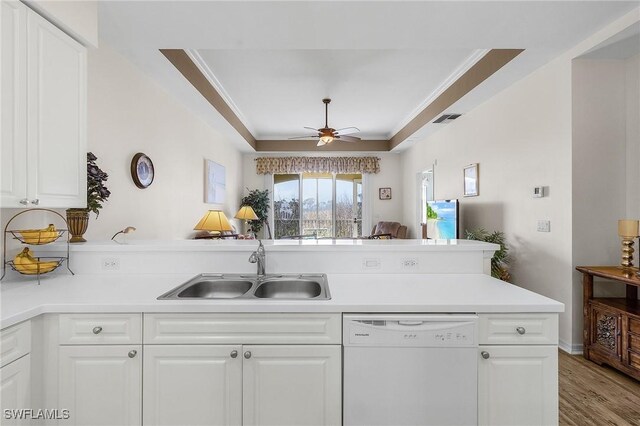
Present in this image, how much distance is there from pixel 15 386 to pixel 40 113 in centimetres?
122

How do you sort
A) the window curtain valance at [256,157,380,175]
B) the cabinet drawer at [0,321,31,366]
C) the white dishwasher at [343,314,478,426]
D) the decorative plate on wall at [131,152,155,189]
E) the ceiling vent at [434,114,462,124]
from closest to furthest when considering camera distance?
1. the cabinet drawer at [0,321,31,366]
2. the white dishwasher at [343,314,478,426]
3. the decorative plate on wall at [131,152,155,189]
4. the ceiling vent at [434,114,462,124]
5. the window curtain valance at [256,157,380,175]

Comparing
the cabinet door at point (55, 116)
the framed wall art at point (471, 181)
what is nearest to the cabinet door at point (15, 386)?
the cabinet door at point (55, 116)

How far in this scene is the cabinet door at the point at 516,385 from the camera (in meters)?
1.35

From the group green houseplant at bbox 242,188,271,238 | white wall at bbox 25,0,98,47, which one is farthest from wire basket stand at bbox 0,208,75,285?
green houseplant at bbox 242,188,271,238

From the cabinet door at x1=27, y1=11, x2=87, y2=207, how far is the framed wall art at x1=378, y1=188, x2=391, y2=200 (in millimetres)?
6146

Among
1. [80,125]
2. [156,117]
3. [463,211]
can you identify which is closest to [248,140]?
[156,117]

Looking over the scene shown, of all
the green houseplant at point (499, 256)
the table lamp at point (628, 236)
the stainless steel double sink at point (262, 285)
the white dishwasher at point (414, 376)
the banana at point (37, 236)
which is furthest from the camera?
the green houseplant at point (499, 256)

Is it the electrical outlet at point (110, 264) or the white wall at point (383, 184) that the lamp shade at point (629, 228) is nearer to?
the electrical outlet at point (110, 264)

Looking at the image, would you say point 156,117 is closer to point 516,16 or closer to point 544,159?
point 516,16

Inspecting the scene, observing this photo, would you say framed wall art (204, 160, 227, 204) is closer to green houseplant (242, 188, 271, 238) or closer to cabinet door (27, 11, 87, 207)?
green houseplant (242, 188, 271, 238)

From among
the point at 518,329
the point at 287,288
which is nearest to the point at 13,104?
the point at 287,288

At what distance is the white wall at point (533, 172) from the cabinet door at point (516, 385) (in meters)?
1.75

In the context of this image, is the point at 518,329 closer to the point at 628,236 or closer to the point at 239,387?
the point at 239,387

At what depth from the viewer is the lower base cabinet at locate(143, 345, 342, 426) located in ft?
4.41
